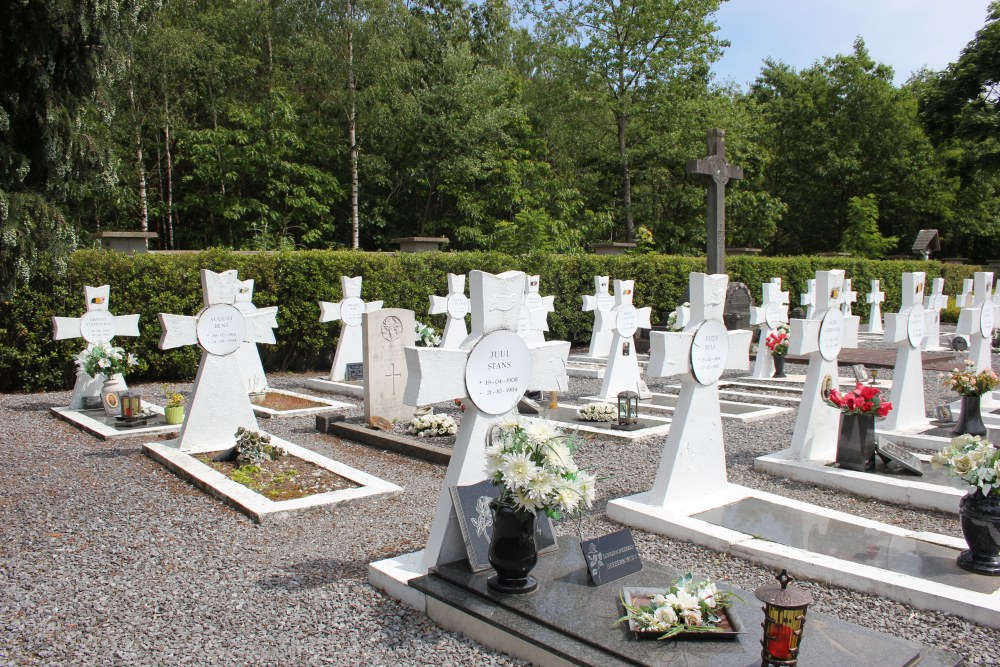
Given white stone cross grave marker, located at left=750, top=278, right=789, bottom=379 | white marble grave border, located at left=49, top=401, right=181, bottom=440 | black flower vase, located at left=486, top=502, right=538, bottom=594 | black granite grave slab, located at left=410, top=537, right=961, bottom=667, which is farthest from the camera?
white stone cross grave marker, located at left=750, top=278, right=789, bottom=379

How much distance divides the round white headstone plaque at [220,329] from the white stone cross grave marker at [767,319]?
27.8ft

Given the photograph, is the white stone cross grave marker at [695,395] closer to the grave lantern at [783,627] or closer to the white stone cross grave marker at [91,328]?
the grave lantern at [783,627]

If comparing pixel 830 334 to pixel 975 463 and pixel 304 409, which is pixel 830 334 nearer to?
pixel 975 463

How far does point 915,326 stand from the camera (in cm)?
779

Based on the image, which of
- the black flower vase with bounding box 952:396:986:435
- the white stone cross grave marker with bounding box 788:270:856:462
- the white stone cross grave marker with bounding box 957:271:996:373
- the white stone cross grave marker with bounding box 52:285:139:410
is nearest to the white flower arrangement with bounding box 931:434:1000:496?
the white stone cross grave marker with bounding box 788:270:856:462

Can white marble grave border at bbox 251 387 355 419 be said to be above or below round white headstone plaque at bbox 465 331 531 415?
below

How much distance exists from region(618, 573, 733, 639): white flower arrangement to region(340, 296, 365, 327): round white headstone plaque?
29.8ft

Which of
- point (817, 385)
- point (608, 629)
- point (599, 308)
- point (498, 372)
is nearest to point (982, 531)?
point (608, 629)

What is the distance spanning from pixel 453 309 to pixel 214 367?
5.52 meters

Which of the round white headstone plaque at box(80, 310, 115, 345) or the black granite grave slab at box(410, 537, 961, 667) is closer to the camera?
the black granite grave slab at box(410, 537, 961, 667)

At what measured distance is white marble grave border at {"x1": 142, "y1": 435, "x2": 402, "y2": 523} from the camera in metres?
5.50

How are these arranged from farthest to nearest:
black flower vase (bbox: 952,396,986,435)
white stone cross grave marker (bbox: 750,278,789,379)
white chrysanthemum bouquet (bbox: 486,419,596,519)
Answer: white stone cross grave marker (bbox: 750,278,789,379)
black flower vase (bbox: 952,396,986,435)
white chrysanthemum bouquet (bbox: 486,419,596,519)

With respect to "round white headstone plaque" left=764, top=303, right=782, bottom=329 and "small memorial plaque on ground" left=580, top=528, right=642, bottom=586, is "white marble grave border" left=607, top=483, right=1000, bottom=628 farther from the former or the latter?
"round white headstone plaque" left=764, top=303, right=782, bottom=329

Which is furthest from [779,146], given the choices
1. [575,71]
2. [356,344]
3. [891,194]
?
[356,344]
